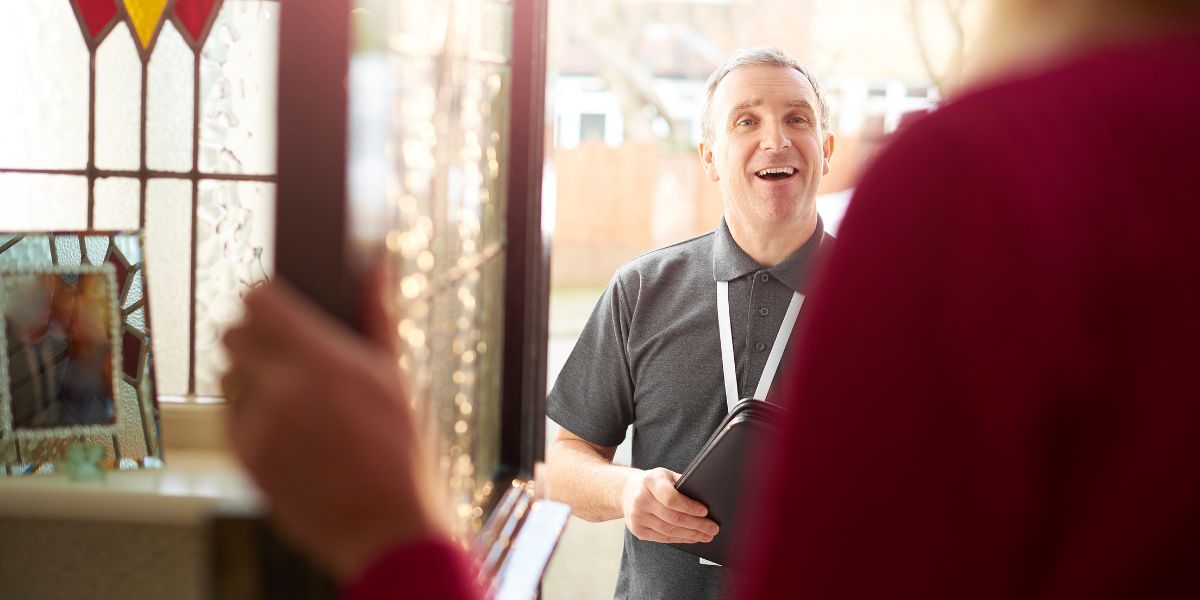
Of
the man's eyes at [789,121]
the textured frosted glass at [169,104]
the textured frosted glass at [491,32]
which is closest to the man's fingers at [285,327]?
the textured frosted glass at [491,32]

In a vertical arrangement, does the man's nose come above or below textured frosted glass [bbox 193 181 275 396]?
above

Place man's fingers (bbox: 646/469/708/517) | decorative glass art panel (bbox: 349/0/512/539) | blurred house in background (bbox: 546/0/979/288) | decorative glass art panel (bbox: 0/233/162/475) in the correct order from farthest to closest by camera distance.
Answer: blurred house in background (bbox: 546/0/979/288) < decorative glass art panel (bbox: 0/233/162/475) < man's fingers (bbox: 646/469/708/517) < decorative glass art panel (bbox: 349/0/512/539)

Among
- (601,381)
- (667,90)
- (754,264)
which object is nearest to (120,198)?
(601,381)

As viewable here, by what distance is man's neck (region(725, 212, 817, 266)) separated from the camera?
6.30 feet

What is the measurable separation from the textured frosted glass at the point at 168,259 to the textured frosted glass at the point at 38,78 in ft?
0.65

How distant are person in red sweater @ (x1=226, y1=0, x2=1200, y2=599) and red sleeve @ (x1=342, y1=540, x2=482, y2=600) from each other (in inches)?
4.7

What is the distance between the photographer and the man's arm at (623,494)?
1521 millimetres

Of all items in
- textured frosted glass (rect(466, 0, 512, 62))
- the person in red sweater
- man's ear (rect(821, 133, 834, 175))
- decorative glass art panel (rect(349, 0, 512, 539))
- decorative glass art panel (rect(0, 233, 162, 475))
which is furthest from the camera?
man's ear (rect(821, 133, 834, 175))

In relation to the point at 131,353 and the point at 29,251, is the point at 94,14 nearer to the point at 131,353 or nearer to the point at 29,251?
the point at 29,251

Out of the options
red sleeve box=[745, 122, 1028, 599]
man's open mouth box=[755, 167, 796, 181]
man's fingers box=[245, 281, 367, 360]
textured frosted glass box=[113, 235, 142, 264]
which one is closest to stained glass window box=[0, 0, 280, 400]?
textured frosted glass box=[113, 235, 142, 264]

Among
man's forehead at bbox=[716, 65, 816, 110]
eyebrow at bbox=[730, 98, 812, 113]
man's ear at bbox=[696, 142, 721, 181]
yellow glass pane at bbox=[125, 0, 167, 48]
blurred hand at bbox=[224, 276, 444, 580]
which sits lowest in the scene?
blurred hand at bbox=[224, 276, 444, 580]

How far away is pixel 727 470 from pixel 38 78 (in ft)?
5.15

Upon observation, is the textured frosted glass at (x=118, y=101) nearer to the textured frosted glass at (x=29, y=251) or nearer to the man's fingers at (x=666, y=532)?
the textured frosted glass at (x=29, y=251)

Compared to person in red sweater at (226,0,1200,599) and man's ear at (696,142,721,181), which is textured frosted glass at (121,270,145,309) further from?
person in red sweater at (226,0,1200,599)
